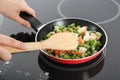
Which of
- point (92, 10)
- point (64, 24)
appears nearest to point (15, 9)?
point (64, 24)

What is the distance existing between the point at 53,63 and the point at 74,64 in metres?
0.06

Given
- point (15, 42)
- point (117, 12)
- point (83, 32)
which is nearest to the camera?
point (15, 42)

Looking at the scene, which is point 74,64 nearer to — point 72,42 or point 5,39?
point 72,42

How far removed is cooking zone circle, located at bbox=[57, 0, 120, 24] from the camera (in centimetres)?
108

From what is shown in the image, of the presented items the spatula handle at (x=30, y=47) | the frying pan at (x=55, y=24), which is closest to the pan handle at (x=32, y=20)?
the frying pan at (x=55, y=24)

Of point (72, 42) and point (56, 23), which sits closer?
point (72, 42)

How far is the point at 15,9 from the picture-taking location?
104cm

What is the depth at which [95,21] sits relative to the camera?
1.06m

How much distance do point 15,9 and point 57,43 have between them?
9.1 inches

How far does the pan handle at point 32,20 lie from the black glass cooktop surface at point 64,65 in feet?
0.13

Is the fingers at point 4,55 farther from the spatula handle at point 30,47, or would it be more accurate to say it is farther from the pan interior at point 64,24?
the pan interior at point 64,24

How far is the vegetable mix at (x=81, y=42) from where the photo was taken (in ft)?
2.93

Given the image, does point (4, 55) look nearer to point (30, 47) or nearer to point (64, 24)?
point (30, 47)

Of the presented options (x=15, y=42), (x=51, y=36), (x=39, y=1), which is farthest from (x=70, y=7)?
(x=15, y=42)
